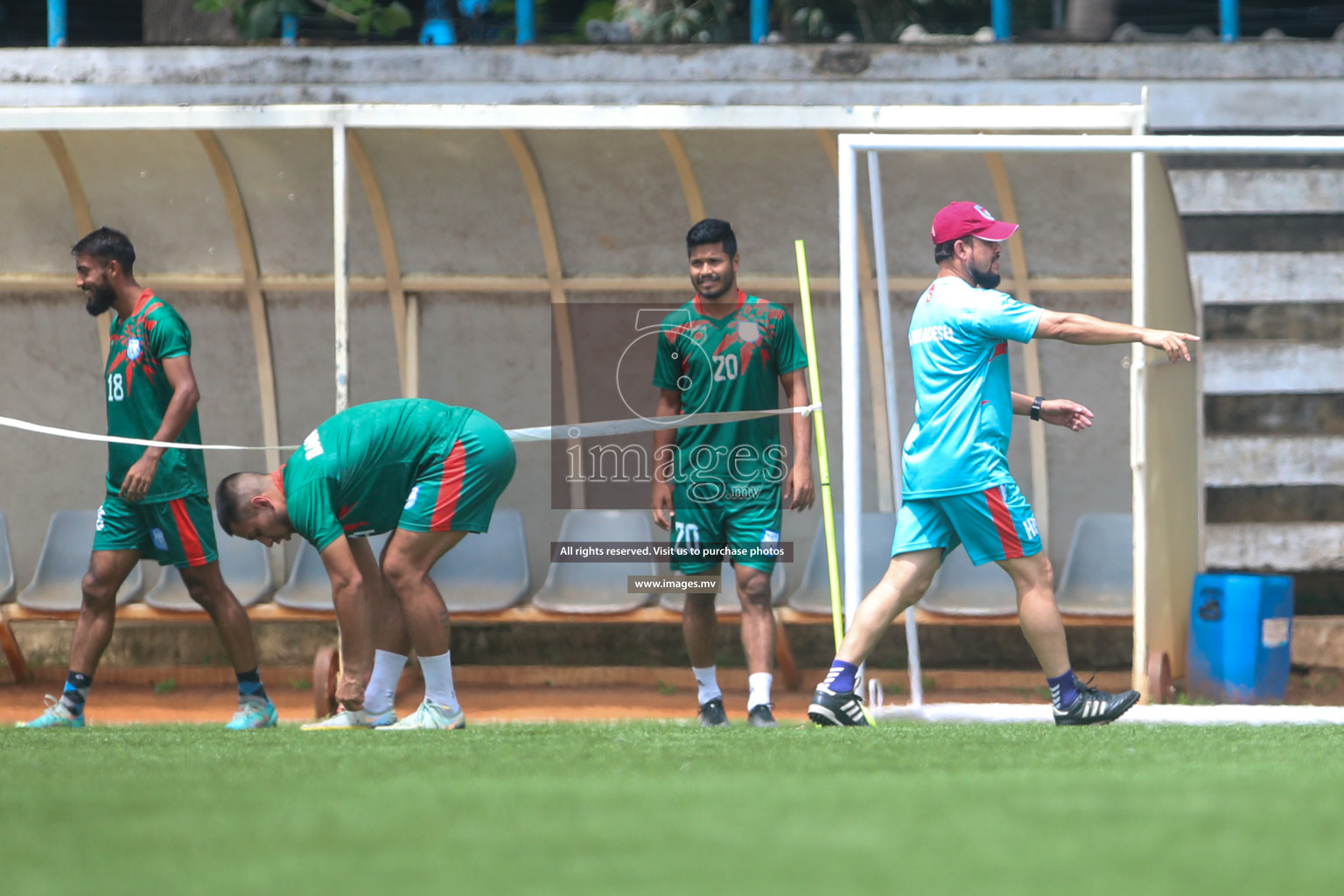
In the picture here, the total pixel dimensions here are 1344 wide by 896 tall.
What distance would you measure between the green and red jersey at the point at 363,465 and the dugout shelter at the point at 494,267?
2.15 metres

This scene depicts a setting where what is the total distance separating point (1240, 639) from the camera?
7309mm

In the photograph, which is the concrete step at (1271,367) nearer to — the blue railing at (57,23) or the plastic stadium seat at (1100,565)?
the plastic stadium seat at (1100,565)

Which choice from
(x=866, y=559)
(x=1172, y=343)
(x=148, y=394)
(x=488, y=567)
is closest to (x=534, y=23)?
(x=488, y=567)

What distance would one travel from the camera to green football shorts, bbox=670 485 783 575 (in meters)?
5.74

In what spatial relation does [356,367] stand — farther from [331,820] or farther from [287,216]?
[331,820]

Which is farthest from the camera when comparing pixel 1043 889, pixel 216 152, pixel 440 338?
pixel 440 338

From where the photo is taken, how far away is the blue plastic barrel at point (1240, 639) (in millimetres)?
7309

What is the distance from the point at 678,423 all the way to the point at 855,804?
270 cm

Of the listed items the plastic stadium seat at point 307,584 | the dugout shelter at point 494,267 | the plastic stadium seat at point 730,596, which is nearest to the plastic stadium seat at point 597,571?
the plastic stadium seat at point 730,596

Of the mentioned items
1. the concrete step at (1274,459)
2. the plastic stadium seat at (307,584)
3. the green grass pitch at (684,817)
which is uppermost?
the concrete step at (1274,459)

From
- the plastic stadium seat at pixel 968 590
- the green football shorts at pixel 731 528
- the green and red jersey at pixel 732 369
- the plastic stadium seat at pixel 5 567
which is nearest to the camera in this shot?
the green football shorts at pixel 731 528

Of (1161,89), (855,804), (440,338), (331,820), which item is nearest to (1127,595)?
(1161,89)

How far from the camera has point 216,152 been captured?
7.91 m

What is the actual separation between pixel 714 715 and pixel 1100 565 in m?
3.13
